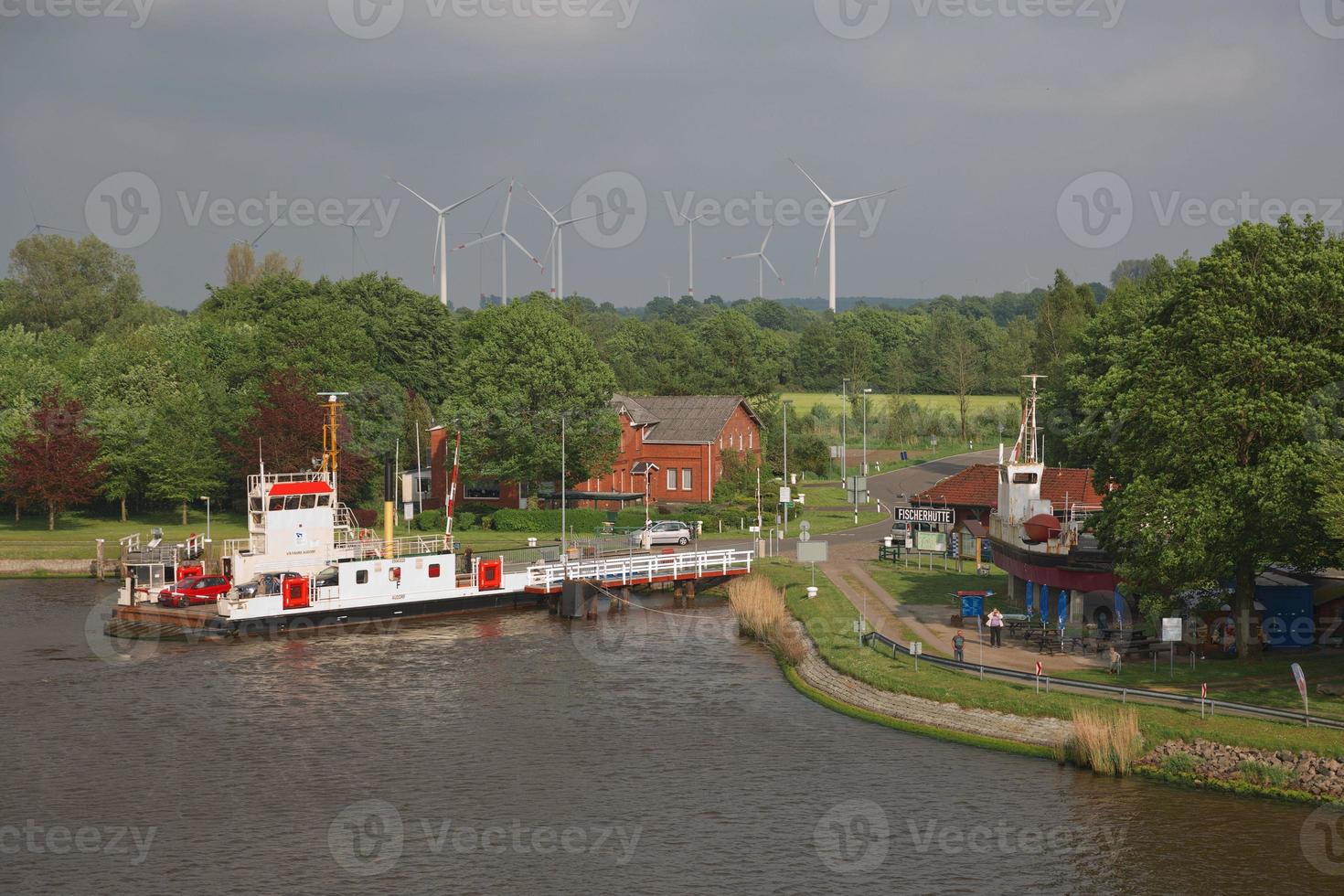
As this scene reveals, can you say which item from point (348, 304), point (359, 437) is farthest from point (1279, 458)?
point (348, 304)

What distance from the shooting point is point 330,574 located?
62.2m

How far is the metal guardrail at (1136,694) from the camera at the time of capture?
3547cm

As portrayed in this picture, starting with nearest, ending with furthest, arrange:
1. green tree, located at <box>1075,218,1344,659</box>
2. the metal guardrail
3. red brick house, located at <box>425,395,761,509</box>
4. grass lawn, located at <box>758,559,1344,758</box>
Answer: grass lawn, located at <box>758,559,1344,758</box> < the metal guardrail < green tree, located at <box>1075,218,1344,659</box> < red brick house, located at <box>425,395,761,509</box>

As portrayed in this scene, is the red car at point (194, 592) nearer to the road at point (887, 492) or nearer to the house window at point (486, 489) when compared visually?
the road at point (887, 492)

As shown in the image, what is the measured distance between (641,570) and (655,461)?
3489 cm

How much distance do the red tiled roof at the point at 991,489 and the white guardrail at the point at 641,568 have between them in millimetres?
12646

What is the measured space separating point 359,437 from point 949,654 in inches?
2440

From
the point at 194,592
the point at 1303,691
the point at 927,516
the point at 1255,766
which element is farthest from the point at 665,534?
the point at 1255,766

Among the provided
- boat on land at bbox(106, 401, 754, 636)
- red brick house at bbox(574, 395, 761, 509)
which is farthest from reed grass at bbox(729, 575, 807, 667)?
red brick house at bbox(574, 395, 761, 509)

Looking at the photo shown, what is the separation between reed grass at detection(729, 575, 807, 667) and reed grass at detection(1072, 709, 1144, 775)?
15.1 metres

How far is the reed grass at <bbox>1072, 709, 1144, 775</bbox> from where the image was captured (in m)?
35.7

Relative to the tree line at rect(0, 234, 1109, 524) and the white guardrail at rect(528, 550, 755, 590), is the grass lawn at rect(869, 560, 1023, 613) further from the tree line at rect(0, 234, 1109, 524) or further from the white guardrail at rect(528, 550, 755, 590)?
the tree line at rect(0, 234, 1109, 524)

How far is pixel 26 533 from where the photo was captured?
8762cm

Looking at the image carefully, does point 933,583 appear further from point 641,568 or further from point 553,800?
point 553,800
